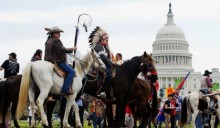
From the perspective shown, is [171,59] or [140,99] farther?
[171,59]

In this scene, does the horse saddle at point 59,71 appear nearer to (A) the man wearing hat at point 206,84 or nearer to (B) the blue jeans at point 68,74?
(B) the blue jeans at point 68,74

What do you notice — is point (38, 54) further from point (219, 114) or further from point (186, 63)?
point (186, 63)

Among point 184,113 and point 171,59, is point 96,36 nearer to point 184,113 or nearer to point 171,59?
point 184,113

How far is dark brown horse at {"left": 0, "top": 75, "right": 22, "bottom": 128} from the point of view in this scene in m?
16.3

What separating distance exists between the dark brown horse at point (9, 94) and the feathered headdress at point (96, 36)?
269cm

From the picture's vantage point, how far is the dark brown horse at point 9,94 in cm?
1631

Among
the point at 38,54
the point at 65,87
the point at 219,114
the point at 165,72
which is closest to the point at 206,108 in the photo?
the point at 219,114

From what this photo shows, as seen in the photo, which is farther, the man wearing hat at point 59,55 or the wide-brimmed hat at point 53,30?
the wide-brimmed hat at point 53,30

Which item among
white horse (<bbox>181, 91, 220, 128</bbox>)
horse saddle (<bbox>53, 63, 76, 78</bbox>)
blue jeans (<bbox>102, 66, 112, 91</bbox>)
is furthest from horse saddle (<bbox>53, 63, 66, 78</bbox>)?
white horse (<bbox>181, 91, 220, 128</bbox>)

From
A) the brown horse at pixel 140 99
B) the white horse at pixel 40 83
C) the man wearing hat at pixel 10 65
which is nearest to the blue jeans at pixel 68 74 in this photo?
the white horse at pixel 40 83

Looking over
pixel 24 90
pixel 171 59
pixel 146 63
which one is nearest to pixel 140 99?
pixel 146 63

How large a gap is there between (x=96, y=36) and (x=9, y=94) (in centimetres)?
321

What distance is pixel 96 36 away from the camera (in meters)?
17.6

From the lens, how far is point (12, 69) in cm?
1902
